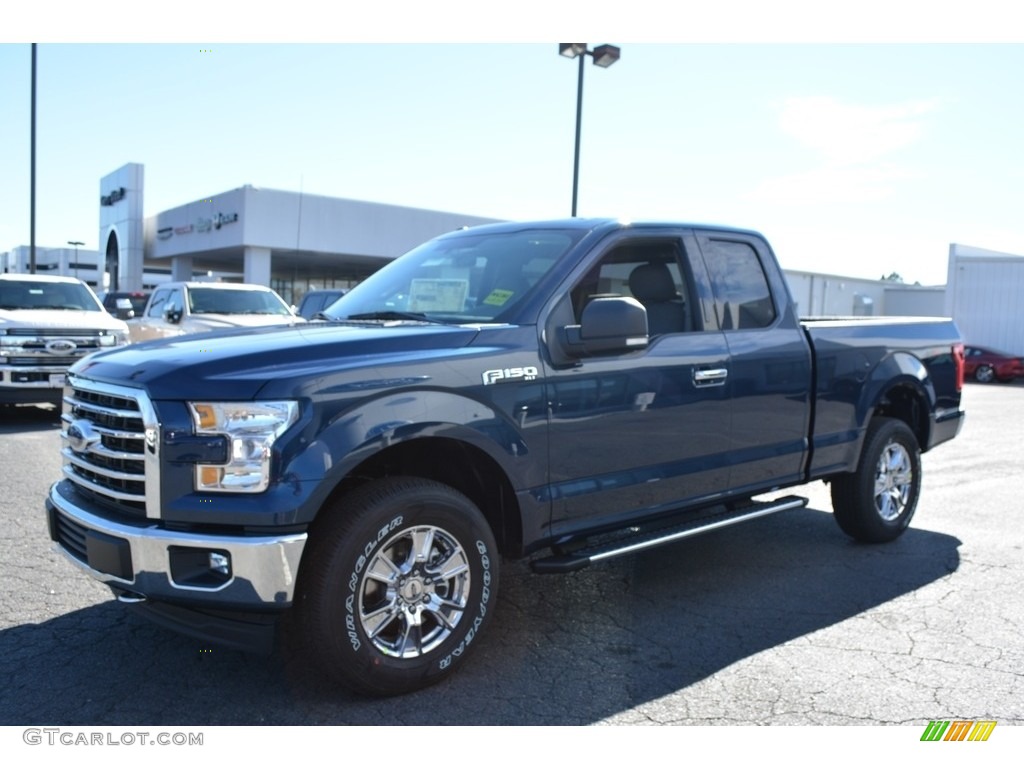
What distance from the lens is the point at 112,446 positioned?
11.7 feet

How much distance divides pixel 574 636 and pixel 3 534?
12.5ft

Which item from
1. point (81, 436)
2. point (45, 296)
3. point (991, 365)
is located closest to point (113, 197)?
point (45, 296)

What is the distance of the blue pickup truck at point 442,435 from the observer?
329 centimetres

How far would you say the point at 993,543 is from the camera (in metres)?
6.29

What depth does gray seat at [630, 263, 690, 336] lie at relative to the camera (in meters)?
4.95

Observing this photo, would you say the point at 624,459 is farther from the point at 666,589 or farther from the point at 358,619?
the point at 358,619

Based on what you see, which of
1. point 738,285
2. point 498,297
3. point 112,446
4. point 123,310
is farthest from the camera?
point 123,310

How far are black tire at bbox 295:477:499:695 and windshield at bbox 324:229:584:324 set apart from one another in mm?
1019

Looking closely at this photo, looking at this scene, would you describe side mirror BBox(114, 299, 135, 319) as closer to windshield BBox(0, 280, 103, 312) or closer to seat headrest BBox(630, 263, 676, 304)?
windshield BBox(0, 280, 103, 312)

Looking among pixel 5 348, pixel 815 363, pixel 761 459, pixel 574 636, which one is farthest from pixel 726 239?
pixel 5 348

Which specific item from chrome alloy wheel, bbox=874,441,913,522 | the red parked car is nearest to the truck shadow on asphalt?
chrome alloy wheel, bbox=874,441,913,522

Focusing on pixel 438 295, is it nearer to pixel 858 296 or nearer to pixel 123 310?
pixel 123 310

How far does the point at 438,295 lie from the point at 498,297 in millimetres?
455

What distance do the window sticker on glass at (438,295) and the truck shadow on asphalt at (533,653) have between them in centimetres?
161
